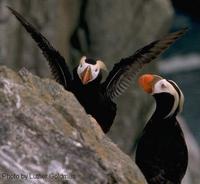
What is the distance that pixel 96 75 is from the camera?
134 inches

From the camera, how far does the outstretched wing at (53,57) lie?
11.6ft

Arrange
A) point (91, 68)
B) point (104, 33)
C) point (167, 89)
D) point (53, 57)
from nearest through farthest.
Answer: point (167, 89), point (91, 68), point (53, 57), point (104, 33)

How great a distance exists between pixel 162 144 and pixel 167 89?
24cm

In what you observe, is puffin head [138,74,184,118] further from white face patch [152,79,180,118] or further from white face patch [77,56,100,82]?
white face patch [77,56,100,82]

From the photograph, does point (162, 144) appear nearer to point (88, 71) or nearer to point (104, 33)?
point (88, 71)

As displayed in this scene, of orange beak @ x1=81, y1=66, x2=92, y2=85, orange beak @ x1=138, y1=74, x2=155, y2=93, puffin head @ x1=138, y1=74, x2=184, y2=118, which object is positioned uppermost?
orange beak @ x1=81, y1=66, x2=92, y2=85

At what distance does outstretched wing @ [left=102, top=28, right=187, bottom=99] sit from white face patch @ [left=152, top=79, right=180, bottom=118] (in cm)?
52

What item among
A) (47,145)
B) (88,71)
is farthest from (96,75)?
(47,145)

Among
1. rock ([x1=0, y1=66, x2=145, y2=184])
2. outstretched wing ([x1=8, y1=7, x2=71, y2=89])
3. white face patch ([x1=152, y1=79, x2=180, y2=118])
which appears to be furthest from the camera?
outstretched wing ([x1=8, y1=7, x2=71, y2=89])

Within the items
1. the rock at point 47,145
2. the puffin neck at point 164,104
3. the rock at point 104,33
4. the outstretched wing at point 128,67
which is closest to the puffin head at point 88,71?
the outstretched wing at point 128,67

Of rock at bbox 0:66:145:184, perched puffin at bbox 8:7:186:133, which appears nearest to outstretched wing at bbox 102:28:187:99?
perched puffin at bbox 8:7:186:133

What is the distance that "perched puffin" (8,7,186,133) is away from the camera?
3406 millimetres

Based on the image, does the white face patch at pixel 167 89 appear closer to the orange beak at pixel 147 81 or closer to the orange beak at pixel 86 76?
the orange beak at pixel 147 81

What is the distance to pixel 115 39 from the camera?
619 centimetres
